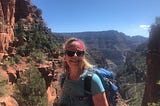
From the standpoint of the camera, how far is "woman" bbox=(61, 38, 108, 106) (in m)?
4.66

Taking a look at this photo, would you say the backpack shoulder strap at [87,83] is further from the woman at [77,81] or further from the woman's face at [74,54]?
the woman's face at [74,54]

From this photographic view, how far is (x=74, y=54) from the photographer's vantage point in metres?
5.09

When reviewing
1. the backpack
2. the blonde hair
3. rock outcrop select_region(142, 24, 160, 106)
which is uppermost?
the blonde hair

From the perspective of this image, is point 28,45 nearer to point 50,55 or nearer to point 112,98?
point 50,55

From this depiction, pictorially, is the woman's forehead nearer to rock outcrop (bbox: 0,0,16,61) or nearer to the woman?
the woman

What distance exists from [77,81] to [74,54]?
0.37m

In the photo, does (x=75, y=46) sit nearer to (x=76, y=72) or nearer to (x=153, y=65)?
(x=76, y=72)

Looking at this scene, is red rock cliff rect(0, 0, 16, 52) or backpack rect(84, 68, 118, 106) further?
red rock cliff rect(0, 0, 16, 52)

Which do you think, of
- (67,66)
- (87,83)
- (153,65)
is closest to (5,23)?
(153,65)

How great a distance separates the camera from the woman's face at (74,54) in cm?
506

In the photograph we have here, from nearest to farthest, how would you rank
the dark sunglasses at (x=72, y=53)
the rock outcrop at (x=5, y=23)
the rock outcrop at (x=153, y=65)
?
the dark sunglasses at (x=72, y=53) → the rock outcrop at (x=153, y=65) → the rock outcrop at (x=5, y=23)

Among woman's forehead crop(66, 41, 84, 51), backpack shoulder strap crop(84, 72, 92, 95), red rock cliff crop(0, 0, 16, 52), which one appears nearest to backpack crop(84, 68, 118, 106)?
backpack shoulder strap crop(84, 72, 92, 95)

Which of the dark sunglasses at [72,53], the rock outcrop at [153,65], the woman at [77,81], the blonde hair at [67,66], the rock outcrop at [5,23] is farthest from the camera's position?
the rock outcrop at [5,23]

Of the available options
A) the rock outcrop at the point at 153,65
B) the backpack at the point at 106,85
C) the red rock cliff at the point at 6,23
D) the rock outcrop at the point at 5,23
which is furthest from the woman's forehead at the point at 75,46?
the red rock cliff at the point at 6,23
